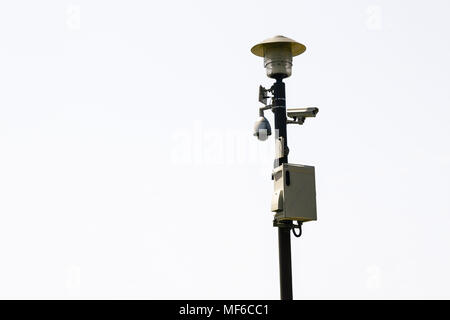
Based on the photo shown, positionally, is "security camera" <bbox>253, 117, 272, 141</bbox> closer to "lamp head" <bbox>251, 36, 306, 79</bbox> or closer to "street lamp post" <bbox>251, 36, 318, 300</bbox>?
"street lamp post" <bbox>251, 36, 318, 300</bbox>

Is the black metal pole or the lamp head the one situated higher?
the lamp head

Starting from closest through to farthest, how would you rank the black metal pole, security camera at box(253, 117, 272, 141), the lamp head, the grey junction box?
the black metal pole
the grey junction box
security camera at box(253, 117, 272, 141)
the lamp head

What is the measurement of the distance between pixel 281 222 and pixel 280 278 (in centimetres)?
84

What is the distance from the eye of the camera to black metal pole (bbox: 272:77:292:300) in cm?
1265

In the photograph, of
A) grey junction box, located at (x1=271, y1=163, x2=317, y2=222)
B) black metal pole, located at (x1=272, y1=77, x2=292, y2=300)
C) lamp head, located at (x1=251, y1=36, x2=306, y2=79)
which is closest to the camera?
black metal pole, located at (x1=272, y1=77, x2=292, y2=300)

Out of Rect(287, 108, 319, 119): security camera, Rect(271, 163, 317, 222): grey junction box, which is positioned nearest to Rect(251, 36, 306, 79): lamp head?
Rect(287, 108, 319, 119): security camera

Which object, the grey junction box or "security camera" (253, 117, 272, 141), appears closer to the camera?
the grey junction box

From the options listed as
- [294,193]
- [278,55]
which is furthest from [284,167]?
[278,55]

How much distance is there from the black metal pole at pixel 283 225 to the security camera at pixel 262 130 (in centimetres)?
21

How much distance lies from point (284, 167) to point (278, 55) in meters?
1.78

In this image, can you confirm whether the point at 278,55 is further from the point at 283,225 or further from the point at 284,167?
the point at 283,225
